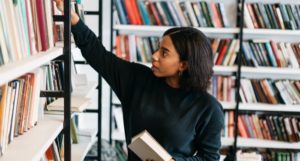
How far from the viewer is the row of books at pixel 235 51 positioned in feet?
11.4

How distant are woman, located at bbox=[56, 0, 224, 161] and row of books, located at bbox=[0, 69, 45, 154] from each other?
1.09 feet

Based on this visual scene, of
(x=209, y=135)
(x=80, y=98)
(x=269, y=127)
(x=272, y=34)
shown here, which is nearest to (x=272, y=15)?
(x=272, y=34)

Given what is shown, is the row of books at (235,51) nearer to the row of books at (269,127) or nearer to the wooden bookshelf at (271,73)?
the wooden bookshelf at (271,73)

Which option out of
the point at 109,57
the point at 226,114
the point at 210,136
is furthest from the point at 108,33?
the point at 210,136

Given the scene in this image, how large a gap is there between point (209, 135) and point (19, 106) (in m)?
0.78

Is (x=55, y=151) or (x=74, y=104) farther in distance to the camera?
(x=74, y=104)

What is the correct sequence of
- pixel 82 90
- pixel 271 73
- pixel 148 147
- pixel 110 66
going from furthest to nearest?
1. pixel 271 73
2. pixel 82 90
3. pixel 110 66
4. pixel 148 147

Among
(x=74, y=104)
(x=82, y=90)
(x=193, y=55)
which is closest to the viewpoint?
(x=193, y=55)

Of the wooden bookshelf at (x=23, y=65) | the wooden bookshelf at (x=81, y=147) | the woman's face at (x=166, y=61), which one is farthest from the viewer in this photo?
the wooden bookshelf at (x=81, y=147)

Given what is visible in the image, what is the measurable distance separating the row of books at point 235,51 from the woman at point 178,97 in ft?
5.62

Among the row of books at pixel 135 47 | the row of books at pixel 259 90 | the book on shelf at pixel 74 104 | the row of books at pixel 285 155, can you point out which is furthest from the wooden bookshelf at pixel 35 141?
the row of books at pixel 285 155

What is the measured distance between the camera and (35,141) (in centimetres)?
142

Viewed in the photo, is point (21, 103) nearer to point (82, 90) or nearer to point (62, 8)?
point (62, 8)

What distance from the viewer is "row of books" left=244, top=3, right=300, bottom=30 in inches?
136
